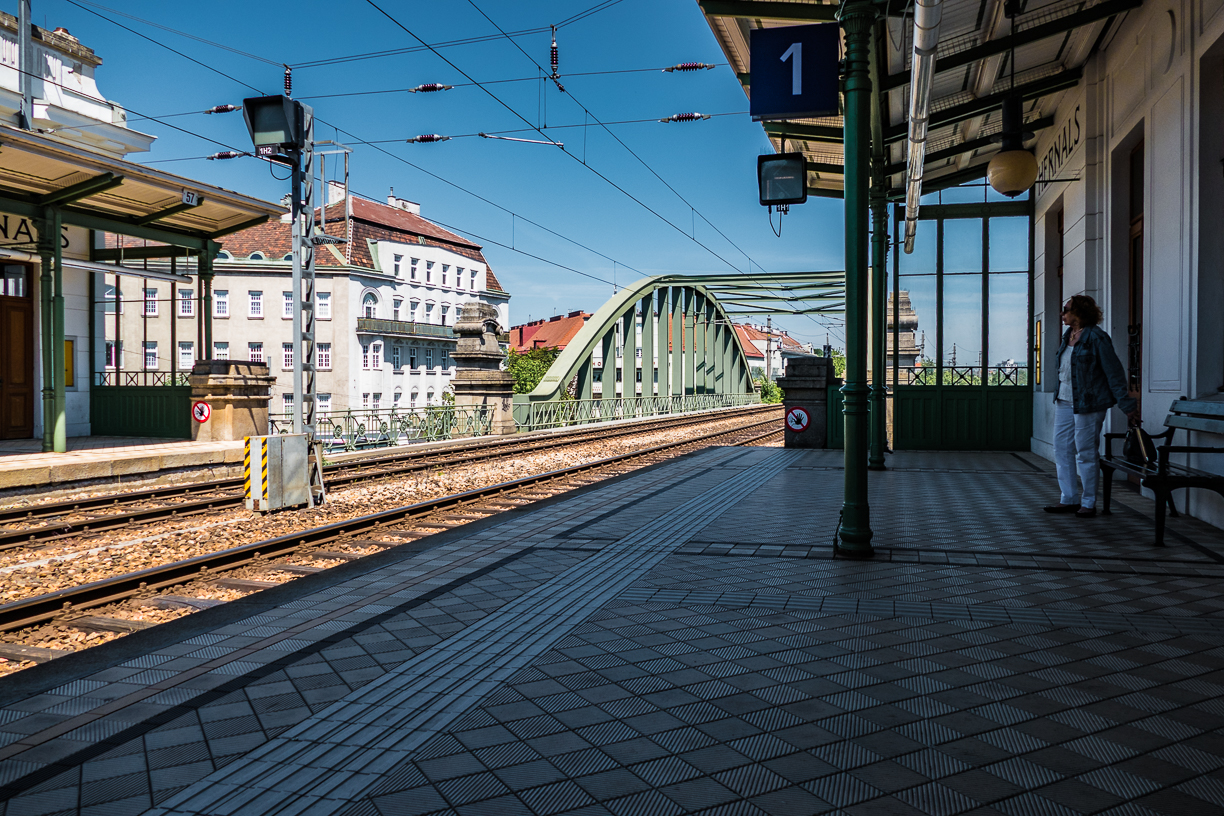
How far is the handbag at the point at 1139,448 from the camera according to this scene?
647 centimetres

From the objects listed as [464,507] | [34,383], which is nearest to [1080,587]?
[464,507]

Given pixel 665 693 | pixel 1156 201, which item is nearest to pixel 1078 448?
pixel 1156 201

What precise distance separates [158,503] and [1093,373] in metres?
9.41

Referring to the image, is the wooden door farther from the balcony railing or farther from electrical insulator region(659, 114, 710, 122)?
the balcony railing

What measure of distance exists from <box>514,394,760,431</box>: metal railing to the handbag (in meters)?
16.5

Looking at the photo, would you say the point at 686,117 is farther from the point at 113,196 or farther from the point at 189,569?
the point at 189,569

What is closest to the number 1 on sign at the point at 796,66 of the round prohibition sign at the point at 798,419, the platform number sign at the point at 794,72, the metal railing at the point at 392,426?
the platform number sign at the point at 794,72

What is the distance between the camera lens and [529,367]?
68562mm

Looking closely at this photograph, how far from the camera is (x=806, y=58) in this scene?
574 centimetres

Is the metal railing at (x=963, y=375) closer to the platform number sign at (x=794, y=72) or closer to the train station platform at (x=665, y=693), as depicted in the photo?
the train station platform at (x=665, y=693)

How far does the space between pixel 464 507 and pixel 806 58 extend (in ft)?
17.5

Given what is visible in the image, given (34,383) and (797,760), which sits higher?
(34,383)

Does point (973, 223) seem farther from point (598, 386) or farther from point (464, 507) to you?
point (598, 386)

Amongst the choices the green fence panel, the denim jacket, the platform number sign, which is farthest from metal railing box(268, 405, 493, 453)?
the denim jacket
